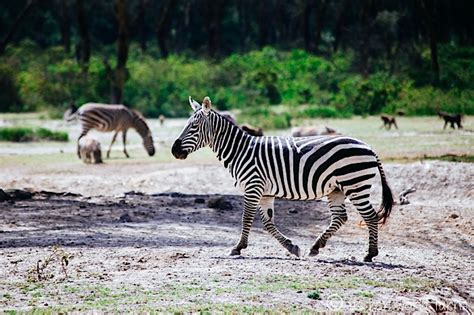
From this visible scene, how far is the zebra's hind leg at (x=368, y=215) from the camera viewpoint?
11.4 m

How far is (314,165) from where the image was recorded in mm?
11508

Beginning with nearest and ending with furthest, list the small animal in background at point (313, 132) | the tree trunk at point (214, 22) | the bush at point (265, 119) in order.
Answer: the small animal in background at point (313, 132)
the bush at point (265, 119)
the tree trunk at point (214, 22)

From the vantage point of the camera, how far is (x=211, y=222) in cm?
1474

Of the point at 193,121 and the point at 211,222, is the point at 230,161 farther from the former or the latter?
the point at 211,222

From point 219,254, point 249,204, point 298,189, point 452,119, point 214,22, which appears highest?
point 214,22

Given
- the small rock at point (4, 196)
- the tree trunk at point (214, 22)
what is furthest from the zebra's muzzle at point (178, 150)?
the tree trunk at point (214, 22)

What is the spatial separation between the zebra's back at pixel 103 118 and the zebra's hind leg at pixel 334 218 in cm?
1757

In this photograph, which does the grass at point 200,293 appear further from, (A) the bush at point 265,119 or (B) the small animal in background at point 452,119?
(A) the bush at point 265,119

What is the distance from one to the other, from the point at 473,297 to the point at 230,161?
3.51m

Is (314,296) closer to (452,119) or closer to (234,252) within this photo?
(234,252)

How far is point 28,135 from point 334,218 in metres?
20.3

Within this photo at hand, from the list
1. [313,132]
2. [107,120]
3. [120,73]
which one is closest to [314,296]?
[313,132]

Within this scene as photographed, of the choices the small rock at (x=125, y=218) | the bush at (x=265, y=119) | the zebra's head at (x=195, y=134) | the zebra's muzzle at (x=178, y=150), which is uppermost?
the zebra's head at (x=195, y=134)

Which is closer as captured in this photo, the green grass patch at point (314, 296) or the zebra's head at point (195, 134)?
the green grass patch at point (314, 296)
